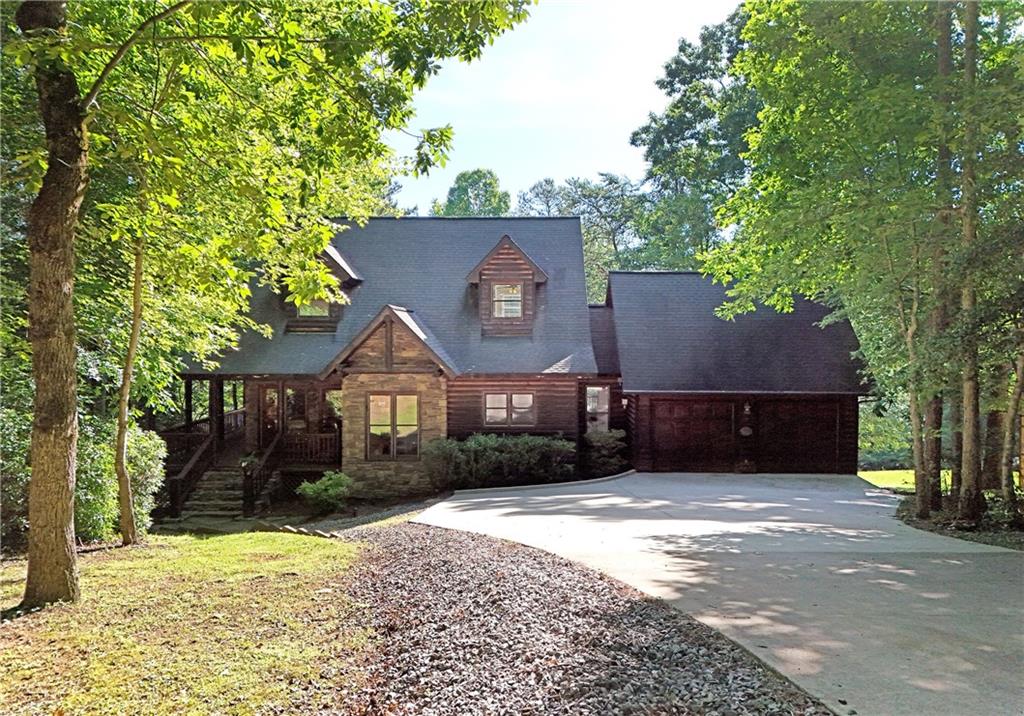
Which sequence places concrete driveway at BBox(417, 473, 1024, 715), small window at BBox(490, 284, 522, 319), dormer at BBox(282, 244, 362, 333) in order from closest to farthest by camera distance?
concrete driveway at BBox(417, 473, 1024, 715) < dormer at BBox(282, 244, 362, 333) < small window at BBox(490, 284, 522, 319)

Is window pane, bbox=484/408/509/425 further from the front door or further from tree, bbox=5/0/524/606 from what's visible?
tree, bbox=5/0/524/606

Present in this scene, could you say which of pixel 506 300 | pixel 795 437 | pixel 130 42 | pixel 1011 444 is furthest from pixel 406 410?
pixel 1011 444

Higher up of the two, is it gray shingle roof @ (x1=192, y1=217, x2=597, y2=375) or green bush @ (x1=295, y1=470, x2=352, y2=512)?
gray shingle roof @ (x1=192, y1=217, x2=597, y2=375)

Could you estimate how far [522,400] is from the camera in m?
17.9

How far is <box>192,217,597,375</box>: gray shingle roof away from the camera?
699 inches

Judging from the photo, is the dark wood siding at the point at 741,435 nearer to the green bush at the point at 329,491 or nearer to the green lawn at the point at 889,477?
the green lawn at the point at 889,477

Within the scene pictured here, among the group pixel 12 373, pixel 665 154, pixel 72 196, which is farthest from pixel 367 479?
pixel 665 154

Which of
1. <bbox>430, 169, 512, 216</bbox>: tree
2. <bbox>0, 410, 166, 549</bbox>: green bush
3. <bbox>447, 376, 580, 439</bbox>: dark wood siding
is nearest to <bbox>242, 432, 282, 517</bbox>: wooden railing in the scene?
<bbox>0, 410, 166, 549</bbox>: green bush

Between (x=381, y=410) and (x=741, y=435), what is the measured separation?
11.0 metres

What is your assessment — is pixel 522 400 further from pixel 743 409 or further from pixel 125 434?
pixel 125 434

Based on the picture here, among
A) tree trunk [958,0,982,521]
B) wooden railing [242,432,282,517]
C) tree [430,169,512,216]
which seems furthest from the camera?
tree [430,169,512,216]

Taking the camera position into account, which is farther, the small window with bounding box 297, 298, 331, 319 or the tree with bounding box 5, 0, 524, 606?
the small window with bounding box 297, 298, 331, 319

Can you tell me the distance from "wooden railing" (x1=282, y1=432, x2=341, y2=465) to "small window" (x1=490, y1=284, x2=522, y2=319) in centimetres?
637

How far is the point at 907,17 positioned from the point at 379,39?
1071cm
